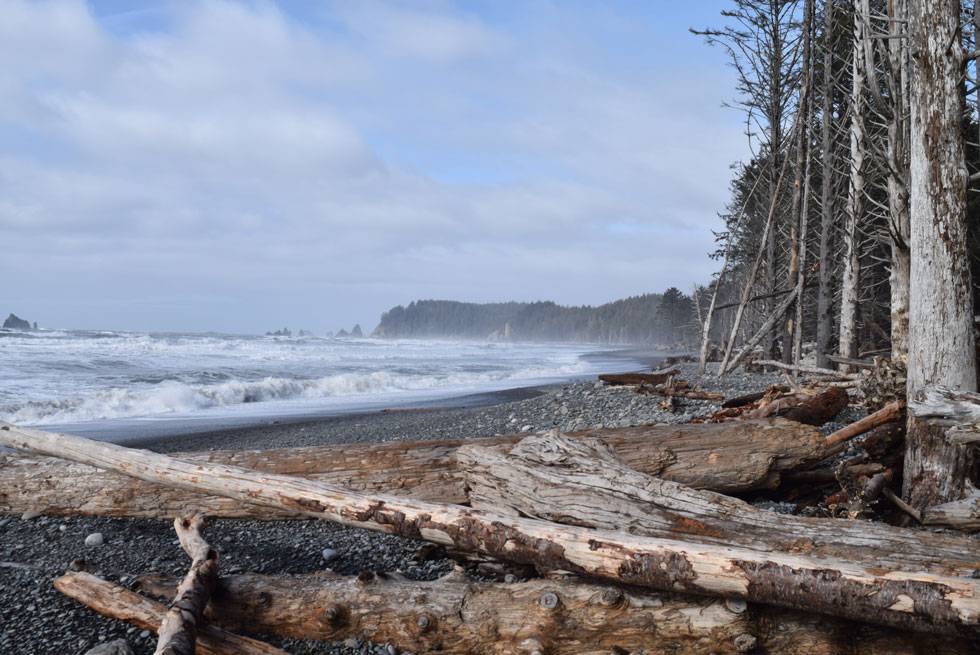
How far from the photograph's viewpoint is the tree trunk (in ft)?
13.3

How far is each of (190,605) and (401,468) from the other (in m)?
1.82

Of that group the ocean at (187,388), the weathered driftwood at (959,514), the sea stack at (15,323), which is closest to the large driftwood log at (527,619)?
the weathered driftwood at (959,514)

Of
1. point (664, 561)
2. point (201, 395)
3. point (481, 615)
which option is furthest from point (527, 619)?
point (201, 395)

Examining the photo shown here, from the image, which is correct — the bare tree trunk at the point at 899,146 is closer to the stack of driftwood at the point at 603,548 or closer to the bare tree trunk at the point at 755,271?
the stack of driftwood at the point at 603,548

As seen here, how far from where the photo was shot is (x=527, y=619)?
2.79 m

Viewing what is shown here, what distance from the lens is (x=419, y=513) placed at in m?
3.18

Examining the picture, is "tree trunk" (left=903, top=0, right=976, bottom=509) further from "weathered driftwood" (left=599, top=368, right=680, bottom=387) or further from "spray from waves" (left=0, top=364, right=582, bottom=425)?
"spray from waves" (left=0, top=364, right=582, bottom=425)

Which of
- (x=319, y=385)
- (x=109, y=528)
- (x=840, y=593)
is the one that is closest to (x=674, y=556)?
(x=840, y=593)

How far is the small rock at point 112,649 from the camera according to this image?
284 centimetres

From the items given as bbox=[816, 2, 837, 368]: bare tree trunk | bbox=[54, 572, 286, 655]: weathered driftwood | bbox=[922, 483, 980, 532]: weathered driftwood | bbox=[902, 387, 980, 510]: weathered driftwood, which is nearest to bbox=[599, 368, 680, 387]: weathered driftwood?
bbox=[816, 2, 837, 368]: bare tree trunk

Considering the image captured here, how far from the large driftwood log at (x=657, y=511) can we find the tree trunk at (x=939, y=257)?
1246 mm

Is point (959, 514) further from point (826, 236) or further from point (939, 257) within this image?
point (826, 236)

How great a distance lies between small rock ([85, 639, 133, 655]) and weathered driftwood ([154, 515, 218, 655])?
19cm

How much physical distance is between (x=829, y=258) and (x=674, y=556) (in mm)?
12355
